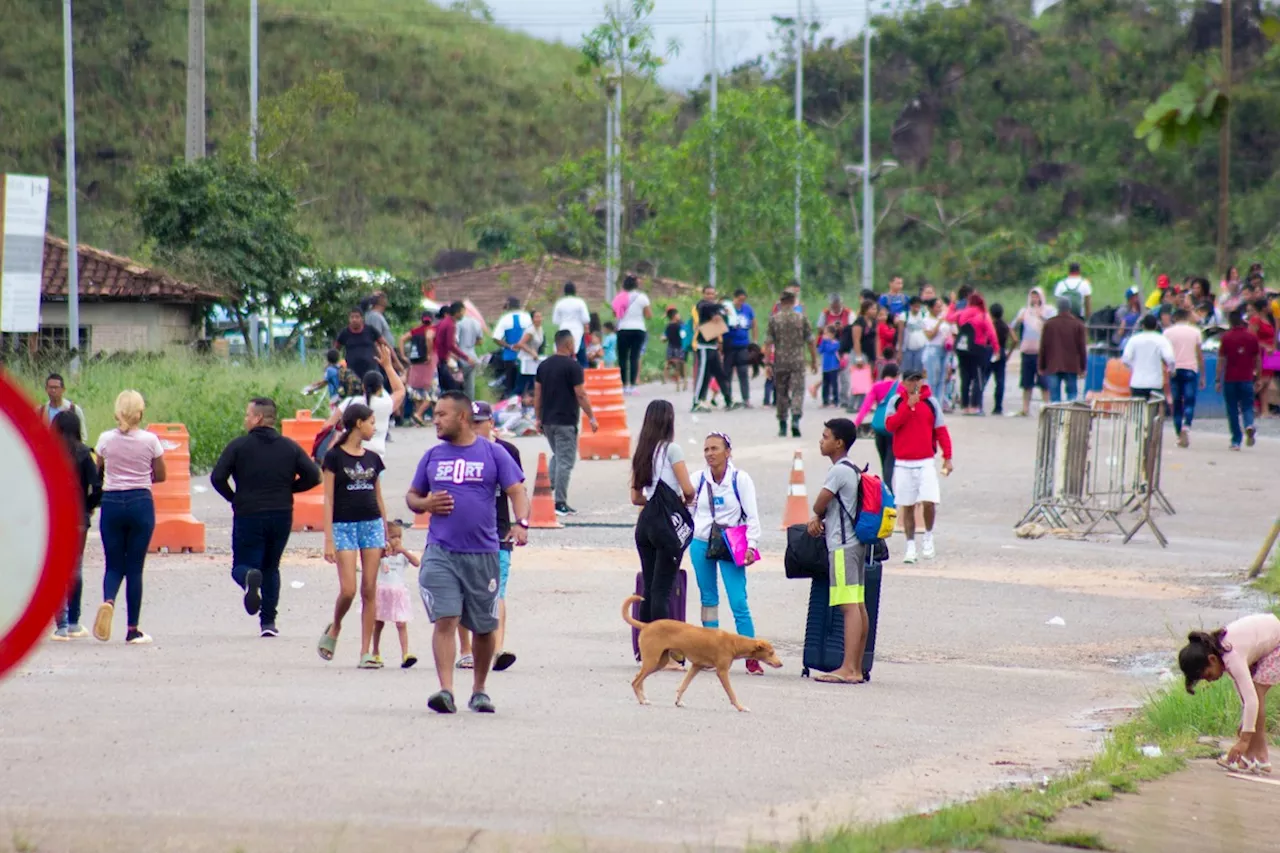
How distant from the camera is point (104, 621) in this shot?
12023mm

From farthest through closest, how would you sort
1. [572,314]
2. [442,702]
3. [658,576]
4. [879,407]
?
[572,314] → [879,407] → [658,576] → [442,702]

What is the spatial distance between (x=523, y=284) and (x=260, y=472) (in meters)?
42.6

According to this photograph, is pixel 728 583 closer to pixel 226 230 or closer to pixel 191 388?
pixel 191 388

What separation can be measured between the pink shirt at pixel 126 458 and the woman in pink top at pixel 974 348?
17414 mm

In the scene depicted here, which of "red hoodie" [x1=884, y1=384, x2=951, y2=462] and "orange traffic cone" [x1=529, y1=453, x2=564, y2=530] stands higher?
"red hoodie" [x1=884, y1=384, x2=951, y2=462]

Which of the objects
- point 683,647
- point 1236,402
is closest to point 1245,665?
point 683,647

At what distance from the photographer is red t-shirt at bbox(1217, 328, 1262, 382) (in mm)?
23875

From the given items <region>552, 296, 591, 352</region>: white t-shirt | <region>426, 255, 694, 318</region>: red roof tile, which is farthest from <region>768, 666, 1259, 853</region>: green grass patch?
<region>426, 255, 694, 318</region>: red roof tile

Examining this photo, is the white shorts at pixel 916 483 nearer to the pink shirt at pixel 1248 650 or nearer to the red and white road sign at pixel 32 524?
the pink shirt at pixel 1248 650

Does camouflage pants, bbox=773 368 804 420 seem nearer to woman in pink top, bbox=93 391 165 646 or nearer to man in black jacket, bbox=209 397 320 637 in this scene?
man in black jacket, bbox=209 397 320 637

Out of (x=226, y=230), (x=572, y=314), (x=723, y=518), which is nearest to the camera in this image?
(x=723, y=518)

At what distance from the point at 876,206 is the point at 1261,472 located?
45690 mm

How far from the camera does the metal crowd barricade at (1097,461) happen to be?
60.1ft

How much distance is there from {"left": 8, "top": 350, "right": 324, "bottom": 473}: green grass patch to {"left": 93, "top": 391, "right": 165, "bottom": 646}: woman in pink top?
9965 mm
